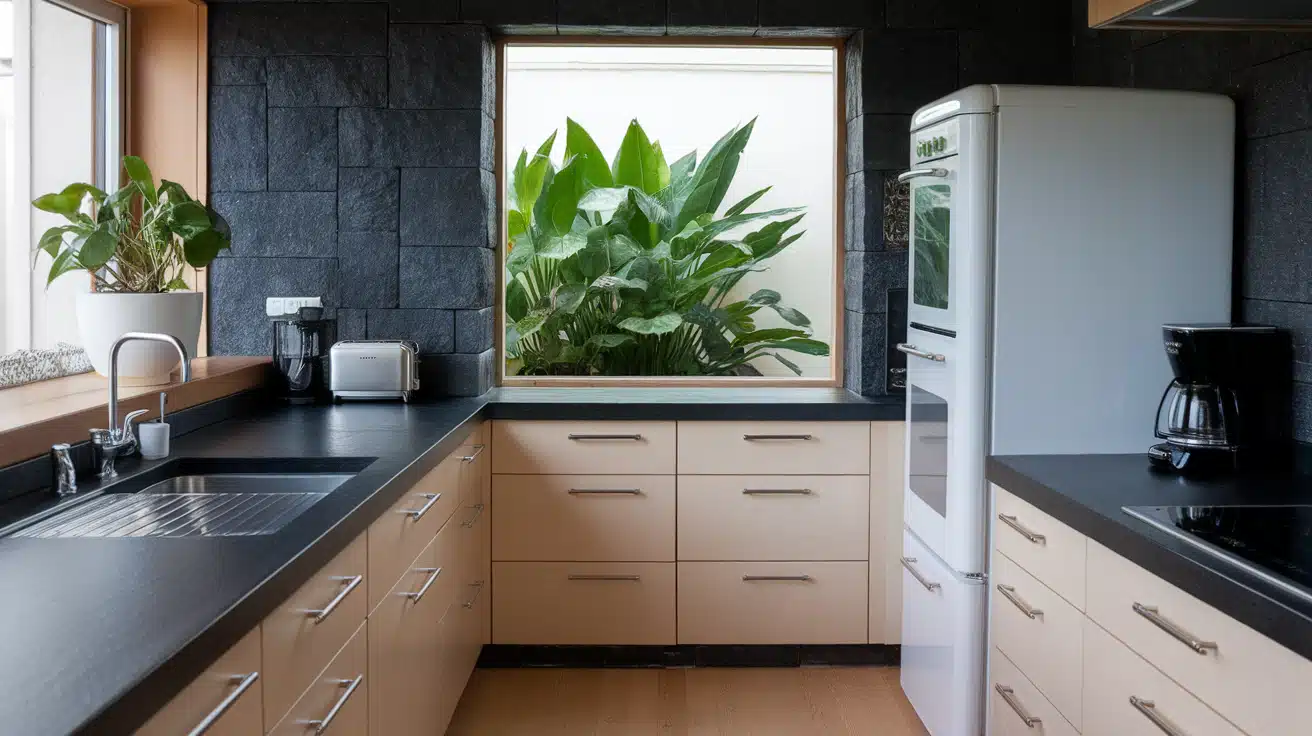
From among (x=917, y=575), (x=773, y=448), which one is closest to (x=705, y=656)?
(x=773, y=448)

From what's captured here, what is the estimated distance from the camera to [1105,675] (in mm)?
2145

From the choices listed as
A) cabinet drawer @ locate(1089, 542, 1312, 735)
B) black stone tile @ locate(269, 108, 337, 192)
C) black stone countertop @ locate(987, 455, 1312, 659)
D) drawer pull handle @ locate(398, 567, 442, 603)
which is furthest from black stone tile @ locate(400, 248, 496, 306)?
cabinet drawer @ locate(1089, 542, 1312, 735)

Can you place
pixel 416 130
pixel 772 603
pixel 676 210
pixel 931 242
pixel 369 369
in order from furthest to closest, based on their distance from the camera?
pixel 676 210 < pixel 416 130 < pixel 772 603 < pixel 369 369 < pixel 931 242

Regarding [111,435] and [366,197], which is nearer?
[111,435]

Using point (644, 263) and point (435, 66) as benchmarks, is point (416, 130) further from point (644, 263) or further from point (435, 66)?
point (644, 263)

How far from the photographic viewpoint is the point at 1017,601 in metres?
2.63

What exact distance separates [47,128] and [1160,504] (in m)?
2.79

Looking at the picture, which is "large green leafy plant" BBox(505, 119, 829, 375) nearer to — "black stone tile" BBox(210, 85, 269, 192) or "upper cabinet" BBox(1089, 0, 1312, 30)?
"black stone tile" BBox(210, 85, 269, 192)

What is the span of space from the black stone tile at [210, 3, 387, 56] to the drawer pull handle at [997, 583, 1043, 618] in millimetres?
2398

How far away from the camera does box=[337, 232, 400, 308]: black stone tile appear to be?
3836 millimetres

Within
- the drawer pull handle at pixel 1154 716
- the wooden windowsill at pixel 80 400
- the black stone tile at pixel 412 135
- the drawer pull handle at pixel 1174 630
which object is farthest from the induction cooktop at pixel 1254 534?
the black stone tile at pixel 412 135

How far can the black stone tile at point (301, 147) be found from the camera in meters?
3.80

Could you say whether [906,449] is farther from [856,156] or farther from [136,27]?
[136,27]

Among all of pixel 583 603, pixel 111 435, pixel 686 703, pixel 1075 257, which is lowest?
pixel 686 703
